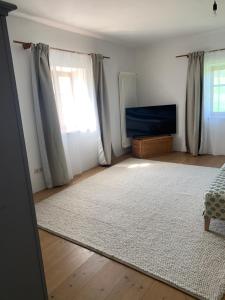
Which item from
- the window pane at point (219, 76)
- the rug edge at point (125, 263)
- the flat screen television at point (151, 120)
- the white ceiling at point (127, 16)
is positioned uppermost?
the white ceiling at point (127, 16)

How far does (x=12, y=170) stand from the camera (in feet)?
3.47

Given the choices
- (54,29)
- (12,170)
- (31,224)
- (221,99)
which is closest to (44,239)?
(31,224)

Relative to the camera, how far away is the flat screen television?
506 cm

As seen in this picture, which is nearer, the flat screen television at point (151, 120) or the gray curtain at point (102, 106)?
the gray curtain at point (102, 106)

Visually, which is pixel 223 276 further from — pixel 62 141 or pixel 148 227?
pixel 62 141

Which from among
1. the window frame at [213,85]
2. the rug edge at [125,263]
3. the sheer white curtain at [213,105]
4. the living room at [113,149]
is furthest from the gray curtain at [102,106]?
the rug edge at [125,263]

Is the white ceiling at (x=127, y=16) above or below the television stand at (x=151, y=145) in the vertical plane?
above

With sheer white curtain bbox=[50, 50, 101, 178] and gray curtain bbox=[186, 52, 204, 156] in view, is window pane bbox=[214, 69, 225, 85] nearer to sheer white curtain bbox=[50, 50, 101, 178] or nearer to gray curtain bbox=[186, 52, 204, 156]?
gray curtain bbox=[186, 52, 204, 156]

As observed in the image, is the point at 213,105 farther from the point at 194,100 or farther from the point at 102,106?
the point at 102,106

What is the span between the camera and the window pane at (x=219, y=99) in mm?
4555

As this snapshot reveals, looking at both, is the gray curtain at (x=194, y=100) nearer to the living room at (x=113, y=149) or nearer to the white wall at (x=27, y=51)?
the living room at (x=113, y=149)

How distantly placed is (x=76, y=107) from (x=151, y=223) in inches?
93.9

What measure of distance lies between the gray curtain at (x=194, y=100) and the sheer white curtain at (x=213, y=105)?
111 mm

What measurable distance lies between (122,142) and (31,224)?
419 centimetres
